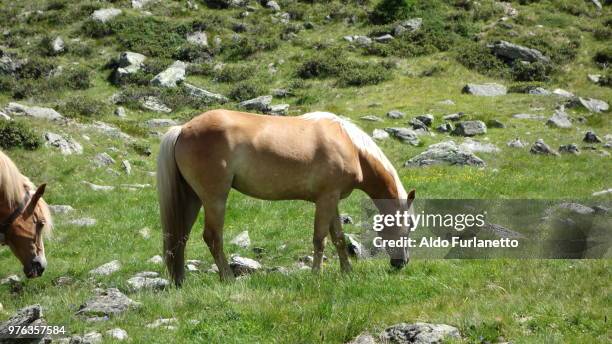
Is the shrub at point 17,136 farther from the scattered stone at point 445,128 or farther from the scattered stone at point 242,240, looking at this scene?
the scattered stone at point 445,128

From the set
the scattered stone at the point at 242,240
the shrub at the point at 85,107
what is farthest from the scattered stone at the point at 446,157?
the shrub at the point at 85,107

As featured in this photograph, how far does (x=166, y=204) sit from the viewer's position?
9469mm

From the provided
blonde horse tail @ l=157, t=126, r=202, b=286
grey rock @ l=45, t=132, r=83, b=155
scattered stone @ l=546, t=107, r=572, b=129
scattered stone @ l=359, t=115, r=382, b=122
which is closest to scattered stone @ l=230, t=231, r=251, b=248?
blonde horse tail @ l=157, t=126, r=202, b=286

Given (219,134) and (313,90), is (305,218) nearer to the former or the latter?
(219,134)

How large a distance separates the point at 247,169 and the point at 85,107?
22.1m

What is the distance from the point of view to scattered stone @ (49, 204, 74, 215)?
15.2 m

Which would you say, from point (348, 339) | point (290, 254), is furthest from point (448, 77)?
point (348, 339)

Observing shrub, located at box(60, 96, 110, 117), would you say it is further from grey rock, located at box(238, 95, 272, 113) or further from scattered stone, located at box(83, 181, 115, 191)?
scattered stone, located at box(83, 181, 115, 191)

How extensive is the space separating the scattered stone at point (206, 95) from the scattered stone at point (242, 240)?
779 inches

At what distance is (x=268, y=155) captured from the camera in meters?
9.59

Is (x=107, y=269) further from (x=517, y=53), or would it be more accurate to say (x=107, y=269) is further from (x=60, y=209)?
(x=517, y=53)

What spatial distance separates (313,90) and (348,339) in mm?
28219

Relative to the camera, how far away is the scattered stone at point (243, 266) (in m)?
10.7

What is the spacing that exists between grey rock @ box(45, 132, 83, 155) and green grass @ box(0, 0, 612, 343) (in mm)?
345
